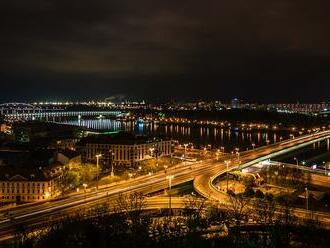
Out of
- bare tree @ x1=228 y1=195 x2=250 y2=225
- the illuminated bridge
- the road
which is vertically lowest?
the illuminated bridge

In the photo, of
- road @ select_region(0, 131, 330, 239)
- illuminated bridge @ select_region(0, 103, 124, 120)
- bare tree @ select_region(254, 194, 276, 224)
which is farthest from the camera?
illuminated bridge @ select_region(0, 103, 124, 120)

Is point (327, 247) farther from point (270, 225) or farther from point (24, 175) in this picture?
point (24, 175)

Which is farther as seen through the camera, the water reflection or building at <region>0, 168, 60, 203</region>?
the water reflection

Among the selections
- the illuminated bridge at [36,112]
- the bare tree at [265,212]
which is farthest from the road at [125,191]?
the illuminated bridge at [36,112]

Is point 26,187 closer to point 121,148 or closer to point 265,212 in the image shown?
point 265,212

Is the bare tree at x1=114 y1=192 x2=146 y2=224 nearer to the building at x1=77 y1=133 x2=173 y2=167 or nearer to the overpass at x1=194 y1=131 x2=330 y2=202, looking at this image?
the overpass at x1=194 y1=131 x2=330 y2=202

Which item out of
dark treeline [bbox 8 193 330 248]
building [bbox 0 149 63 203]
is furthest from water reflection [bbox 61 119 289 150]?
dark treeline [bbox 8 193 330 248]
